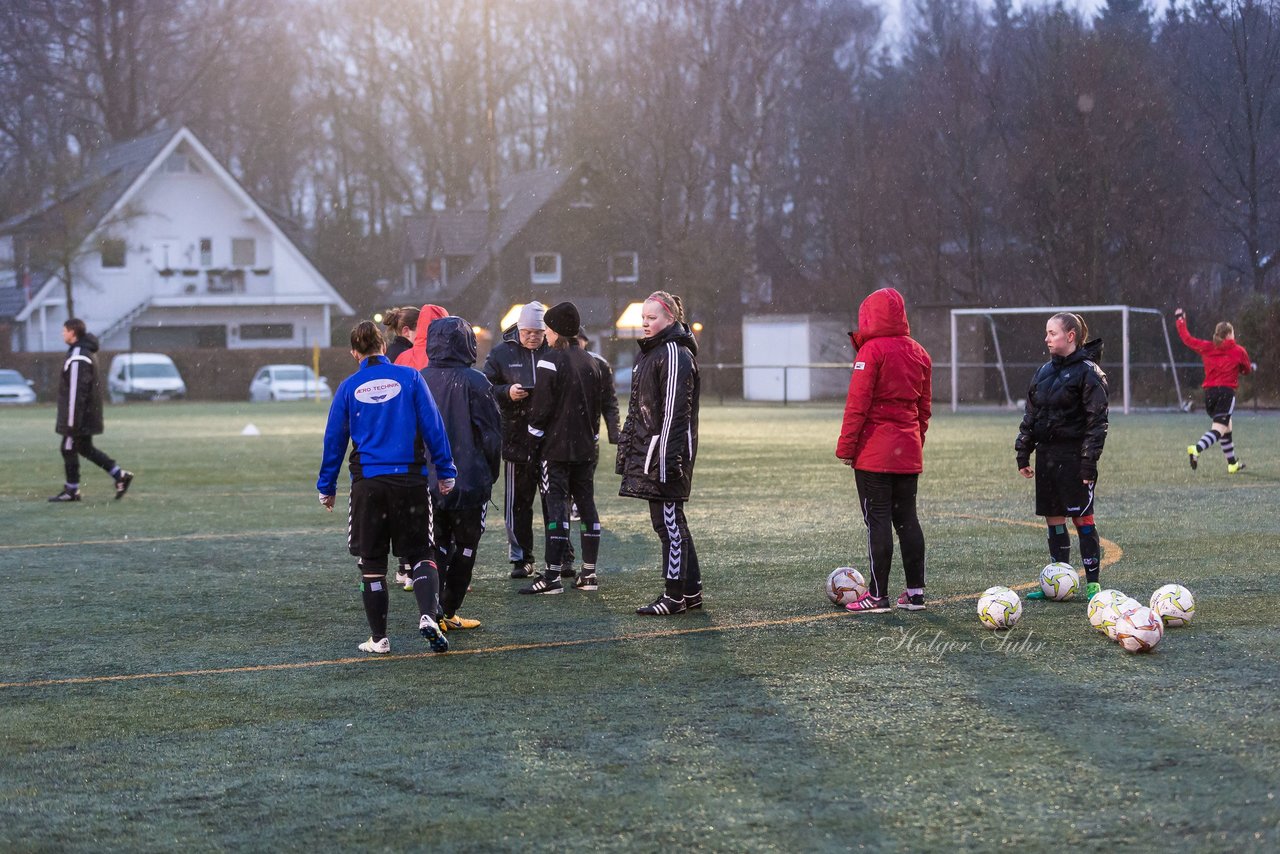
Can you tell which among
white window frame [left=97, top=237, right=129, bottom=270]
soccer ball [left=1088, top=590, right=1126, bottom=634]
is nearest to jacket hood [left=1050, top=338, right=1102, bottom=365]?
soccer ball [left=1088, top=590, right=1126, bottom=634]

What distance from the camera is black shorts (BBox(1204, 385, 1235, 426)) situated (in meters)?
18.0

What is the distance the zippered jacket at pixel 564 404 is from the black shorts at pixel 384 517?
2286 mm

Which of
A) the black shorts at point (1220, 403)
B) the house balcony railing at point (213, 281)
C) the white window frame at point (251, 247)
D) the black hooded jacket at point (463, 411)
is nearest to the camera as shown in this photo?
the black hooded jacket at point (463, 411)

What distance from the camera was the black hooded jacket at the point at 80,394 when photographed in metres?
16.0

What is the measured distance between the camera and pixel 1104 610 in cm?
753

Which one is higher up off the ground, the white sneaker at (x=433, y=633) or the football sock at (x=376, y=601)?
the football sock at (x=376, y=601)

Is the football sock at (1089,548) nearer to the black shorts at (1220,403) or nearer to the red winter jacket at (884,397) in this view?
the red winter jacket at (884,397)

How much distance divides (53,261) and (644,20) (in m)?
20.6

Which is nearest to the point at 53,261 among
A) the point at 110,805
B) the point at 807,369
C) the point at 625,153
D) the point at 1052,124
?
the point at 625,153

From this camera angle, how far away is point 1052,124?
42219 millimetres

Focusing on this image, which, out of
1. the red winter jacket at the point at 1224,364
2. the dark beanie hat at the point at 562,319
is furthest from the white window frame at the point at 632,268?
the dark beanie hat at the point at 562,319

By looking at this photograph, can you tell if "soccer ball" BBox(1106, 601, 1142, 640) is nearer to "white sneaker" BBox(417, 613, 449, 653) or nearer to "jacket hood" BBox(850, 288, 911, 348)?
"jacket hood" BBox(850, 288, 911, 348)
